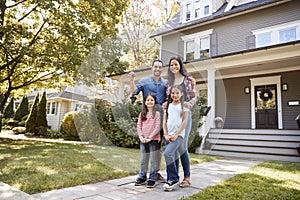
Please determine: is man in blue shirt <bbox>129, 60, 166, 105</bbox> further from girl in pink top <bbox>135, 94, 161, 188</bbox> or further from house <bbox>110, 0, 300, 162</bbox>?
house <bbox>110, 0, 300, 162</bbox>

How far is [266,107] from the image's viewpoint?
26.0ft

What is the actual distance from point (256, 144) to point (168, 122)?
4.35m

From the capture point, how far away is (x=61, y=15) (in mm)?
6898

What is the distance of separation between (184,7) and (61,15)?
6167 millimetres

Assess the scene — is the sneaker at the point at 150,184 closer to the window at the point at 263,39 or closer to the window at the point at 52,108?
the window at the point at 263,39

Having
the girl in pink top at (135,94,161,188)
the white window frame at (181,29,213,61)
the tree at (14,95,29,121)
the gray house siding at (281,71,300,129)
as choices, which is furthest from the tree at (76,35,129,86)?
the tree at (14,95,29,121)

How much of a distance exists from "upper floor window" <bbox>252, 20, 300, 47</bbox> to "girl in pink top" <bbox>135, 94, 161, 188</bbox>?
282 inches

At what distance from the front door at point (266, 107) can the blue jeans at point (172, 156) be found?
21.3ft

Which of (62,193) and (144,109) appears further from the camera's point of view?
(144,109)

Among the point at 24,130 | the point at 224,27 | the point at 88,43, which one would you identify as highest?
the point at 224,27

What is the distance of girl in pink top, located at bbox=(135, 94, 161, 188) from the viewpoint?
2.52 meters

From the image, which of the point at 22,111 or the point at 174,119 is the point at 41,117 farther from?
the point at 174,119

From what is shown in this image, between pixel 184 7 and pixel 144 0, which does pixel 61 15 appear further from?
pixel 144 0

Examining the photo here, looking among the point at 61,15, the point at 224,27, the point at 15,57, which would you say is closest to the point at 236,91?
the point at 224,27
